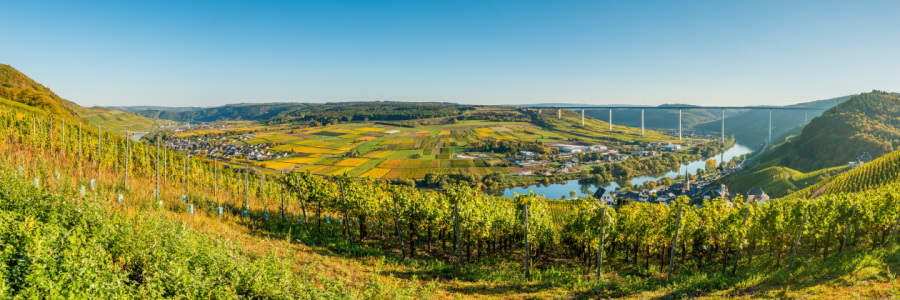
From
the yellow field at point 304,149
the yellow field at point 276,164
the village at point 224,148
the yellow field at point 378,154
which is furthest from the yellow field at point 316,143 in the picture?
the yellow field at point 276,164

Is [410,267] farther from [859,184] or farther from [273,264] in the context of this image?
[859,184]

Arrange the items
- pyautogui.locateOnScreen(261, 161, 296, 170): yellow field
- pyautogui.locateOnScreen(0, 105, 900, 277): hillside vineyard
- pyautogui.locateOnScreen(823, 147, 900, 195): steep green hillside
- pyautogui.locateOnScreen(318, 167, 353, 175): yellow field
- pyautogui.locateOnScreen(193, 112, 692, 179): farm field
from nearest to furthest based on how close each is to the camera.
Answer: pyautogui.locateOnScreen(0, 105, 900, 277): hillside vineyard
pyautogui.locateOnScreen(823, 147, 900, 195): steep green hillside
pyautogui.locateOnScreen(318, 167, 353, 175): yellow field
pyautogui.locateOnScreen(261, 161, 296, 170): yellow field
pyautogui.locateOnScreen(193, 112, 692, 179): farm field

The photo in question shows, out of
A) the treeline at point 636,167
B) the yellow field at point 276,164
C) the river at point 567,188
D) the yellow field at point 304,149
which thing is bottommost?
the river at point 567,188

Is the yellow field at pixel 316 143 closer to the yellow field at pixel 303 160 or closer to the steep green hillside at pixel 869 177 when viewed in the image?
the yellow field at pixel 303 160

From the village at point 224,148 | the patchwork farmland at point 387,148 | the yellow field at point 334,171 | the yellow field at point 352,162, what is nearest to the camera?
the yellow field at point 334,171

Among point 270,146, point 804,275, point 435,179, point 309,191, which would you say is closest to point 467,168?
point 435,179

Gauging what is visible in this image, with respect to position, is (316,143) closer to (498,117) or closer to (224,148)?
(224,148)

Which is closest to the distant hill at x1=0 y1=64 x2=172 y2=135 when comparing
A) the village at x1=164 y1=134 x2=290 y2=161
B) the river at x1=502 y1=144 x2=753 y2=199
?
the village at x1=164 y1=134 x2=290 y2=161

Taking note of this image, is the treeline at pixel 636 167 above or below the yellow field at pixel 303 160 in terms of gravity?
below

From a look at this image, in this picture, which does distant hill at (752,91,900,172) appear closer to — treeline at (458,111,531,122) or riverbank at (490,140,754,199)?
riverbank at (490,140,754,199)
